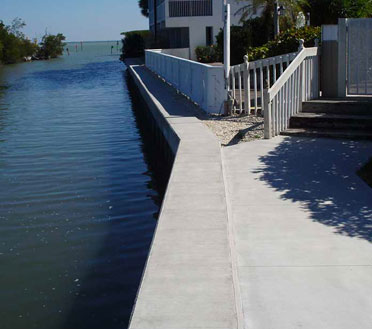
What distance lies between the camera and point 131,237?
364 inches

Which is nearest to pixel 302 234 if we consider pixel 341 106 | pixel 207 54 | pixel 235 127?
pixel 341 106

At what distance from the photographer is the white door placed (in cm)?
1315

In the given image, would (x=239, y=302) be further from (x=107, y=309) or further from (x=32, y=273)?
(x=32, y=273)

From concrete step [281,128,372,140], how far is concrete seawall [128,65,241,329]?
2.41 metres

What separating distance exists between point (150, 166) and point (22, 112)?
12.5m

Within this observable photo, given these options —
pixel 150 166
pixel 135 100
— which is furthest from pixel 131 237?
pixel 135 100

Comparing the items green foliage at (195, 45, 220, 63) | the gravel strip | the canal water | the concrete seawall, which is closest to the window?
green foliage at (195, 45, 220, 63)

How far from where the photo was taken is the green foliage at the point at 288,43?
66.0 feet

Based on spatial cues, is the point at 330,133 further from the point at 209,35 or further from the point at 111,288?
the point at 209,35

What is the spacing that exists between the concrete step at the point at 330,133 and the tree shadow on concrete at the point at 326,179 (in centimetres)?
23

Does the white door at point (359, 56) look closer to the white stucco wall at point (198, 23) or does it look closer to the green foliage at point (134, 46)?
the white stucco wall at point (198, 23)

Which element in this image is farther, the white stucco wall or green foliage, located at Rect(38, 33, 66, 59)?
green foliage, located at Rect(38, 33, 66, 59)

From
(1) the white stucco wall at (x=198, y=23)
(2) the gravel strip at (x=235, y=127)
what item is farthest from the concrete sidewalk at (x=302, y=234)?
(1) the white stucco wall at (x=198, y=23)

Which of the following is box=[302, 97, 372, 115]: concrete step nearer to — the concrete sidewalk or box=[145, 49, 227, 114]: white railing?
the concrete sidewalk
